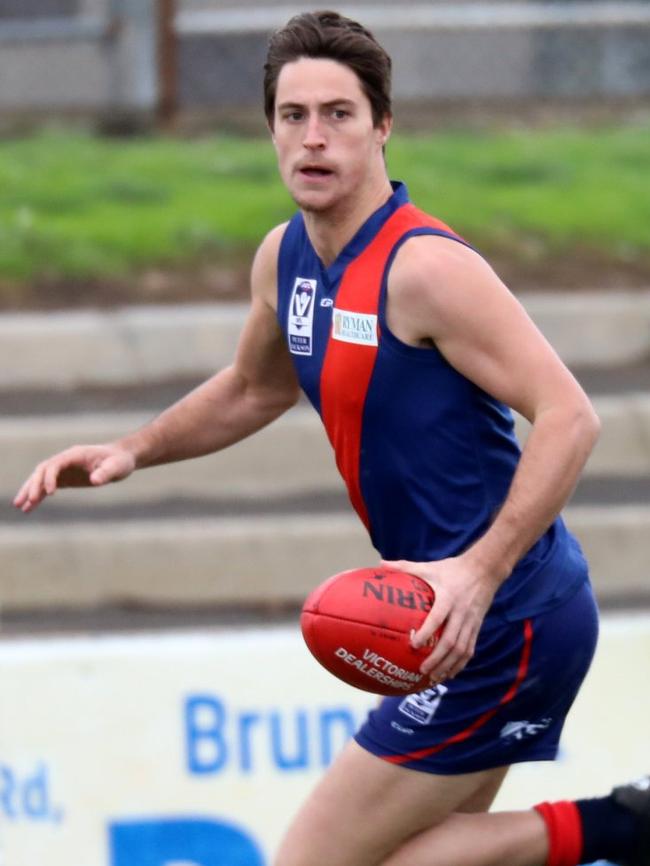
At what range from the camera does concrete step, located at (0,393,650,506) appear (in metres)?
7.70

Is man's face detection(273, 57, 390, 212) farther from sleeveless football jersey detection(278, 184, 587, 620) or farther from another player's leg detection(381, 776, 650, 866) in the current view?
another player's leg detection(381, 776, 650, 866)

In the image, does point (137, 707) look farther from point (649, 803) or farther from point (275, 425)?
point (275, 425)

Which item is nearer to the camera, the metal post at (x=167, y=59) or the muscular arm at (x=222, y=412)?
the muscular arm at (x=222, y=412)

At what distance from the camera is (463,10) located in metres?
11.1

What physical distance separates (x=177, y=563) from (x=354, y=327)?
13.5 feet

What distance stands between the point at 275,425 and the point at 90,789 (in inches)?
131

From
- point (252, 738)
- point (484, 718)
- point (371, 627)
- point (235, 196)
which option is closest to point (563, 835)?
point (484, 718)

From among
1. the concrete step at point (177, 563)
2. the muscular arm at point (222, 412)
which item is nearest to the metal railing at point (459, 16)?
the concrete step at point (177, 563)

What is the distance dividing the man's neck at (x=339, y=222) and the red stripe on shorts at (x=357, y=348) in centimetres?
5

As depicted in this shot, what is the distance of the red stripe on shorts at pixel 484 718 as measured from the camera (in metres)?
3.39

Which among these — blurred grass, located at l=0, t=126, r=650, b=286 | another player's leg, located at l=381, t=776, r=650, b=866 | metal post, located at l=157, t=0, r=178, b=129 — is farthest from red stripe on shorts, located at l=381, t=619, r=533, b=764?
metal post, located at l=157, t=0, r=178, b=129

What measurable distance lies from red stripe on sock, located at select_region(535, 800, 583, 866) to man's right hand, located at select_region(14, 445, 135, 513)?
1.24 meters

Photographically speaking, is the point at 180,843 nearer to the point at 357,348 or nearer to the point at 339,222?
the point at 357,348

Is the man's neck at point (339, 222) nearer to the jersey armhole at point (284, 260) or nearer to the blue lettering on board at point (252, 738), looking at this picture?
the jersey armhole at point (284, 260)
